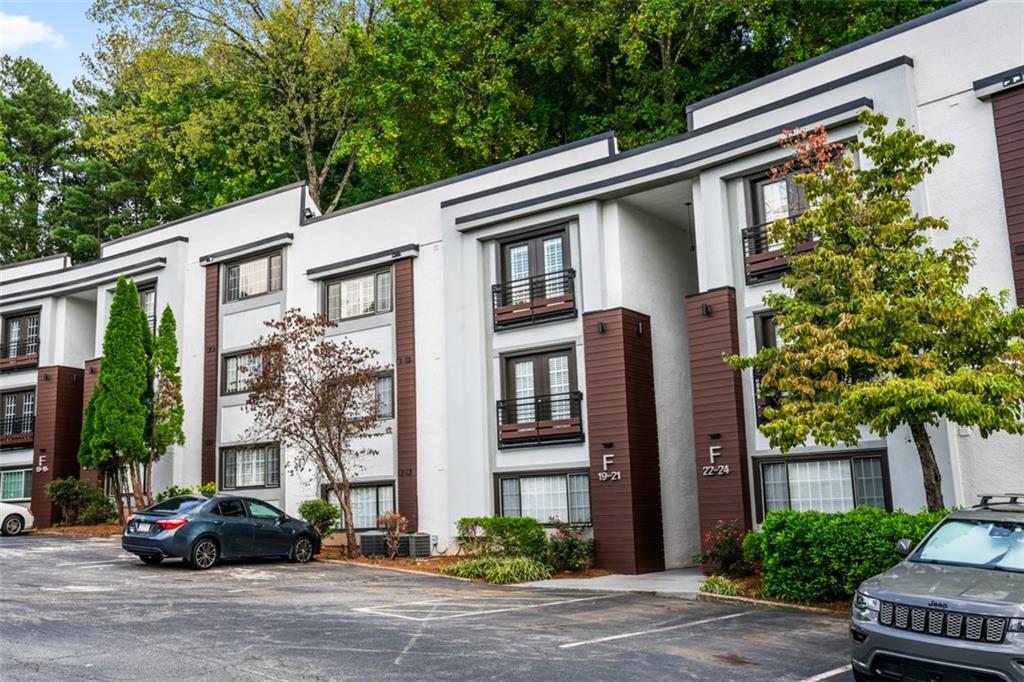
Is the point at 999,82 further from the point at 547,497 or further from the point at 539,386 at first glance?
the point at 547,497

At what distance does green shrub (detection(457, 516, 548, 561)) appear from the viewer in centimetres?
1962

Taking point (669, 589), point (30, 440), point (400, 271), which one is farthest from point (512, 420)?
point (30, 440)

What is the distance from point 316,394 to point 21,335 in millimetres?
17951

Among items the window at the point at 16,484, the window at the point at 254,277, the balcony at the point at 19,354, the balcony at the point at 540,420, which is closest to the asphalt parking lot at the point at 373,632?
the balcony at the point at 540,420

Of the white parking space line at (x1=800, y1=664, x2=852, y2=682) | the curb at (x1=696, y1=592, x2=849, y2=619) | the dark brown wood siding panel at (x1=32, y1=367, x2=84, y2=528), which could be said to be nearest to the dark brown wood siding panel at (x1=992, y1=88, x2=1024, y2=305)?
the curb at (x1=696, y1=592, x2=849, y2=619)

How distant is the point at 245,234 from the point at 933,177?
19.4 meters

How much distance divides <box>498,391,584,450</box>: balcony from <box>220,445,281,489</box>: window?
7.61 metres

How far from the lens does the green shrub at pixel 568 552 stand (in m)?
19.9

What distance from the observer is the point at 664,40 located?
32.0 m

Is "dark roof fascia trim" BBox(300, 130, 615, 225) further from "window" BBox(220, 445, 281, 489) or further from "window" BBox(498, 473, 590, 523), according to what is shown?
"window" BBox(498, 473, 590, 523)

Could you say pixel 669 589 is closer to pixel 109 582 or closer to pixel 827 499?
pixel 827 499

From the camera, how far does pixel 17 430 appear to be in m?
32.5

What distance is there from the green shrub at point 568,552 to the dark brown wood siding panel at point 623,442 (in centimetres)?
41

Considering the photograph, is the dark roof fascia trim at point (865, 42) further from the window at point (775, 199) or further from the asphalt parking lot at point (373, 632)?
the asphalt parking lot at point (373, 632)
